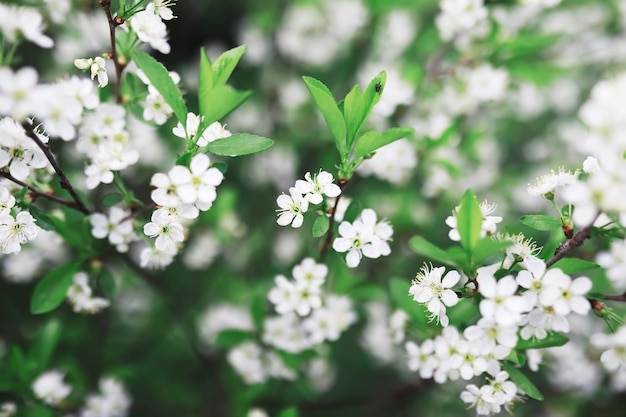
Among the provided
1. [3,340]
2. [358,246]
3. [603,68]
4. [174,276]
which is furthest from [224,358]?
[603,68]

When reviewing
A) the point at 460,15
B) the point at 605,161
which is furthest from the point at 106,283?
the point at 460,15

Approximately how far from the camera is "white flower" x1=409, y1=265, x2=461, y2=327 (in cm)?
126

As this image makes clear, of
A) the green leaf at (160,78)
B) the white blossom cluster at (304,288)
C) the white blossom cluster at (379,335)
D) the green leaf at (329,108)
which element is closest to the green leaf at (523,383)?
the white blossom cluster at (304,288)

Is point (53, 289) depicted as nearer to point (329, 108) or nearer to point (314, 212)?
point (329, 108)

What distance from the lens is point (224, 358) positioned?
2.51 m

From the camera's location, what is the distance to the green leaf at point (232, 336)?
6.12ft

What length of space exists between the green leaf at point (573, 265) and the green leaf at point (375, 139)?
0.47 meters

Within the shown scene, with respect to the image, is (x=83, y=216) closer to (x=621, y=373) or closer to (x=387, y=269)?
(x=387, y=269)

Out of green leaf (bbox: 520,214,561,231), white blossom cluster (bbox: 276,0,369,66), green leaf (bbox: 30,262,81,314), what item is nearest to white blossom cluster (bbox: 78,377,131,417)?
green leaf (bbox: 30,262,81,314)

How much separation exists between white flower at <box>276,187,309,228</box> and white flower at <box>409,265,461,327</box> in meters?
0.34

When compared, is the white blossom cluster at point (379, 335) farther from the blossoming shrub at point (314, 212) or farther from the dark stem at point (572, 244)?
the dark stem at point (572, 244)

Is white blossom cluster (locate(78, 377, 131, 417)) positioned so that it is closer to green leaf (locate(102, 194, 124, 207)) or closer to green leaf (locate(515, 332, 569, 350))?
green leaf (locate(102, 194, 124, 207))

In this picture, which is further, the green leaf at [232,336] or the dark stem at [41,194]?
the green leaf at [232,336]

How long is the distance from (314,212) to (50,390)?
1.19 m
